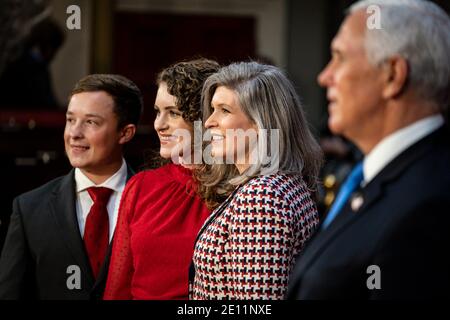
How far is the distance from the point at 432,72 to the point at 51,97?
7.29 m

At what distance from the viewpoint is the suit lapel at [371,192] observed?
1.90 meters

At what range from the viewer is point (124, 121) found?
3.50m

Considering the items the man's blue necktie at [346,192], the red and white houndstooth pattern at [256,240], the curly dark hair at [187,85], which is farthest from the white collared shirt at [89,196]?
the man's blue necktie at [346,192]

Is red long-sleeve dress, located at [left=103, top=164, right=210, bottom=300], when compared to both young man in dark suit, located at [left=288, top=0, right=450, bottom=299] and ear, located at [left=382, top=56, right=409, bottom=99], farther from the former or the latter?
ear, located at [left=382, top=56, right=409, bottom=99]

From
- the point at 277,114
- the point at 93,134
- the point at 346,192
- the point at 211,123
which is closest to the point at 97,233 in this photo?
the point at 93,134

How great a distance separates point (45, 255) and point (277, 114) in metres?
1.02

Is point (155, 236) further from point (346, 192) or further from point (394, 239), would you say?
point (394, 239)

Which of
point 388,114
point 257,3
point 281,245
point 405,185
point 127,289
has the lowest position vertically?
point 127,289


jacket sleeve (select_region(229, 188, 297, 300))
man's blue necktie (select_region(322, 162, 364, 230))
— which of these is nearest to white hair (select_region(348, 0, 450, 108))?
man's blue necktie (select_region(322, 162, 364, 230))

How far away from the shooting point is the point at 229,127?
276 centimetres

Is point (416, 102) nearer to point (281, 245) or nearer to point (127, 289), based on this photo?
point (281, 245)

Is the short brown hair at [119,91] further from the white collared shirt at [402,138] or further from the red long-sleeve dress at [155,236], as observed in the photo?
the white collared shirt at [402,138]

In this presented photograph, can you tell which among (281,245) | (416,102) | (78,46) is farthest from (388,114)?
(78,46)

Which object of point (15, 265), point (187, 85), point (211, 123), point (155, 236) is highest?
point (187, 85)
